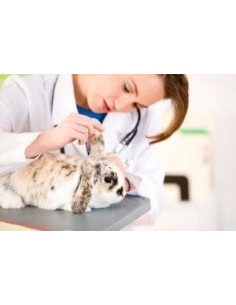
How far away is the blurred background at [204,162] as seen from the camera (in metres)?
1.64

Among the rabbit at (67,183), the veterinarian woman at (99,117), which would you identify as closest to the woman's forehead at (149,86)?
the veterinarian woman at (99,117)

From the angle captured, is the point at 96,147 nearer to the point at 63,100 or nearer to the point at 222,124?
the point at 63,100

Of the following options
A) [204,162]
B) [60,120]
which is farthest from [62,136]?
[204,162]

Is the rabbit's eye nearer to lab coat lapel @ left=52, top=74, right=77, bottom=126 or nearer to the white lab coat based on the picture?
the white lab coat

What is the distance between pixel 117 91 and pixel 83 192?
1.10 feet

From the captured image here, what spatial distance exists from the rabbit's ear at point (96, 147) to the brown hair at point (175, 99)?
0.51 feet

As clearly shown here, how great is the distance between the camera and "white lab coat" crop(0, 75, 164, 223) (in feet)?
5.39

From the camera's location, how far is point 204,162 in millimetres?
1654

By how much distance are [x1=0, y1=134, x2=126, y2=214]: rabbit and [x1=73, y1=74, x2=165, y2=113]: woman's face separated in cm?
12

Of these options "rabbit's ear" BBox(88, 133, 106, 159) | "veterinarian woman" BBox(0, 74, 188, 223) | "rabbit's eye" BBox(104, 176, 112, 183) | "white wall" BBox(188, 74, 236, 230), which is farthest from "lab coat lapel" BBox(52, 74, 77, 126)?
"white wall" BBox(188, 74, 236, 230)
